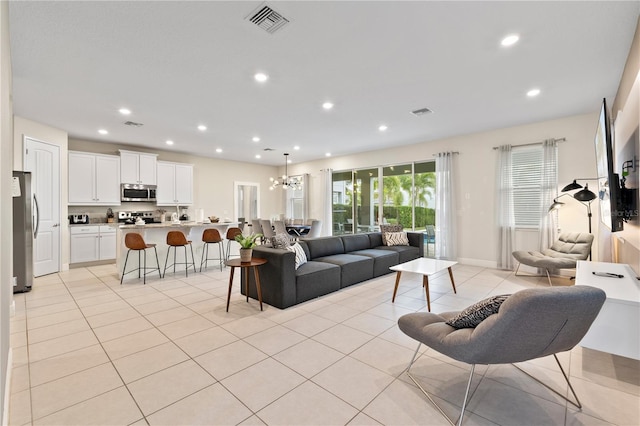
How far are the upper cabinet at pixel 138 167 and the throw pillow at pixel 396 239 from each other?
5.91 m

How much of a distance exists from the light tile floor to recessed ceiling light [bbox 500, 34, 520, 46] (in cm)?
294

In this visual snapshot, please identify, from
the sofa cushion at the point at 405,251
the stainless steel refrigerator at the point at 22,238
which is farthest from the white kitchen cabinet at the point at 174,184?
the sofa cushion at the point at 405,251

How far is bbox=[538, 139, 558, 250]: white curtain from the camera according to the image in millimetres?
5293

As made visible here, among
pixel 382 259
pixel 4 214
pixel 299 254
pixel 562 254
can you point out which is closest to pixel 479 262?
pixel 562 254

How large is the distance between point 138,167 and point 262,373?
6714 millimetres

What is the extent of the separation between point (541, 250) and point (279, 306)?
486 cm

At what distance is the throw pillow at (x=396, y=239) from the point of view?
6.15m

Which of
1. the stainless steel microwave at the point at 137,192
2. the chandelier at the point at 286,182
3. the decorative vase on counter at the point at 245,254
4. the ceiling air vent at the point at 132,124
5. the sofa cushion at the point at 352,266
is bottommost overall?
the sofa cushion at the point at 352,266

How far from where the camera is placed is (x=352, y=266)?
15.2 feet

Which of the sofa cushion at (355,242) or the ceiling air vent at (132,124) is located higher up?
the ceiling air vent at (132,124)

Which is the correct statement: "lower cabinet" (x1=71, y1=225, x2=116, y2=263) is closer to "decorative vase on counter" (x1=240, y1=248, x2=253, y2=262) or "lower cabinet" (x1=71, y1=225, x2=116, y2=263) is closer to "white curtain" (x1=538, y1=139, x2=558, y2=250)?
"decorative vase on counter" (x1=240, y1=248, x2=253, y2=262)

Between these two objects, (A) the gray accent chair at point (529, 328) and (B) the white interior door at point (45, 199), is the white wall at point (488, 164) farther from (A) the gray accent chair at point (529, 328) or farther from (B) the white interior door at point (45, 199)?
(B) the white interior door at point (45, 199)

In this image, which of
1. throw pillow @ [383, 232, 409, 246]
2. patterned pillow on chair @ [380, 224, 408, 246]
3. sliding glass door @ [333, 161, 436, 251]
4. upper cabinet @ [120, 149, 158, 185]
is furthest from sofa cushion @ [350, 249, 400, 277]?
upper cabinet @ [120, 149, 158, 185]

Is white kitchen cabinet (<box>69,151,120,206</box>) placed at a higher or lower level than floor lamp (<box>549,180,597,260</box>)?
higher
